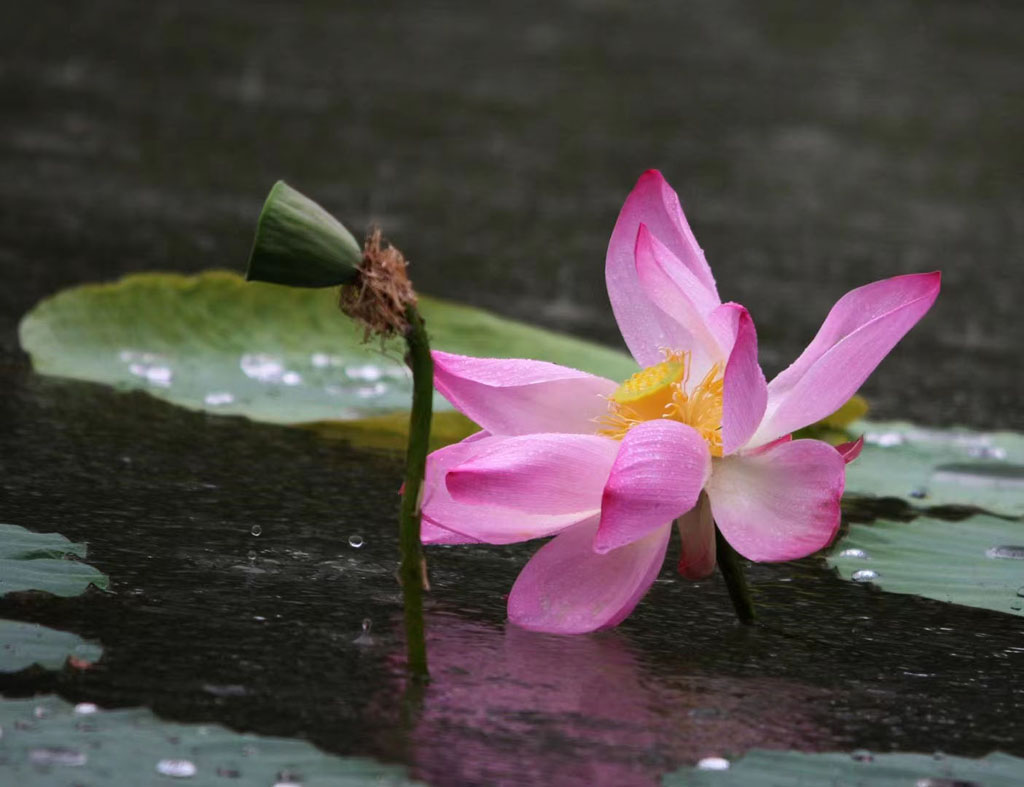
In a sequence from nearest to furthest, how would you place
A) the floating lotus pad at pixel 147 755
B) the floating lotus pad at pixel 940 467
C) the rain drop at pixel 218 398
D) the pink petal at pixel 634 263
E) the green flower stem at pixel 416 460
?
the floating lotus pad at pixel 147 755, the green flower stem at pixel 416 460, the pink petal at pixel 634 263, the floating lotus pad at pixel 940 467, the rain drop at pixel 218 398

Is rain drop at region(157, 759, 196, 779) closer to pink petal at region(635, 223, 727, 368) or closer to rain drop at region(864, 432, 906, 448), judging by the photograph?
pink petal at region(635, 223, 727, 368)

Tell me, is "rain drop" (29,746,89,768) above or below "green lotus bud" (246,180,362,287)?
Answer: below

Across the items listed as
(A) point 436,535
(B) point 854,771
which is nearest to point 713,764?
(B) point 854,771

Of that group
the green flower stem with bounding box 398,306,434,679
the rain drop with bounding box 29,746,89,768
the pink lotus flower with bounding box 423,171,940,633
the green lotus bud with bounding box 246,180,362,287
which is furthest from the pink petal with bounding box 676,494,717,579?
the rain drop with bounding box 29,746,89,768

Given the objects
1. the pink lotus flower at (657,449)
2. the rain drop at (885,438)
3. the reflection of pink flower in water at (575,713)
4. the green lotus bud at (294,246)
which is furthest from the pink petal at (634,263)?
the rain drop at (885,438)

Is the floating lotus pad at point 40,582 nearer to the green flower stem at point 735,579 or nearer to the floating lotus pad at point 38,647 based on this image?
the floating lotus pad at point 38,647

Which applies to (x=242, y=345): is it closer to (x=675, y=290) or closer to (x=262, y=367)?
(x=262, y=367)

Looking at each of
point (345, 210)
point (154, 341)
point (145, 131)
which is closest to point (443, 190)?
point (345, 210)
